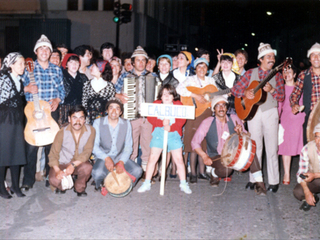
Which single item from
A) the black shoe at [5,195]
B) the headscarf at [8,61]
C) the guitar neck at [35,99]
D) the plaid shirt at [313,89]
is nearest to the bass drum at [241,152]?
the plaid shirt at [313,89]

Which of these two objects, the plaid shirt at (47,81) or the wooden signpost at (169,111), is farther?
the plaid shirt at (47,81)

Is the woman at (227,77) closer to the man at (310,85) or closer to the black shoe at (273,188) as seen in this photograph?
the man at (310,85)

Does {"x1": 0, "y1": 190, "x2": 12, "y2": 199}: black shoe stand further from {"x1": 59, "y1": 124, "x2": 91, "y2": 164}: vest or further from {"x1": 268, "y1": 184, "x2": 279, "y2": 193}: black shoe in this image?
{"x1": 268, "y1": 184, "x2": 279, "y2": 193}: black shoe

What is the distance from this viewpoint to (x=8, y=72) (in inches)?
220

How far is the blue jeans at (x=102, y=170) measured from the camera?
5930mm

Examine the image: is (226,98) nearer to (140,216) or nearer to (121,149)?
(121,149)

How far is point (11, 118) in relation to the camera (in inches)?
221

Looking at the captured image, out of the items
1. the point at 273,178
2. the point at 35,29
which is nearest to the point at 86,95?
the point at 273,178

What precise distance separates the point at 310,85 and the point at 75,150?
12.3 ft

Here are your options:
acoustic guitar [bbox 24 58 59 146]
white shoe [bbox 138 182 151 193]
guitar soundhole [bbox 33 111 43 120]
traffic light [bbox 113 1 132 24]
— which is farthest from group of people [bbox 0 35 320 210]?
traffic light [bbox 113 1 132 24]

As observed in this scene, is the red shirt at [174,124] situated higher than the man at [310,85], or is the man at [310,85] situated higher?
the man at [310,85]

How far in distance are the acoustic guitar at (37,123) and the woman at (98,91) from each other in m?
0.73

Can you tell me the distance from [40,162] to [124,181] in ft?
6.29

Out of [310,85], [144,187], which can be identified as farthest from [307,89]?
[144,187]
